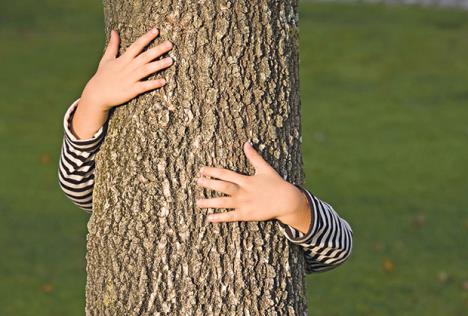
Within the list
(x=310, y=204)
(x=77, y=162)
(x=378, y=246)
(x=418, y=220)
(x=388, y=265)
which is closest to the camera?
(x=310, y=204)

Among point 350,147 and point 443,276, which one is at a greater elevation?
point 350,147

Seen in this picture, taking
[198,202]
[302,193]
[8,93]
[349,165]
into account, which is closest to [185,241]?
[198,202]

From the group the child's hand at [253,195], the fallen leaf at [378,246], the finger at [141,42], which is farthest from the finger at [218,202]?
the fallen leaf at [378,246]

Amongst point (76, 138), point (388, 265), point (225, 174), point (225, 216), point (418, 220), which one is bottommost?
point (225, 216)

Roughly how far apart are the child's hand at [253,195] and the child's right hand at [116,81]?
13.4 inches

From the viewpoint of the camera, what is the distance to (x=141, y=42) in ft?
9.24

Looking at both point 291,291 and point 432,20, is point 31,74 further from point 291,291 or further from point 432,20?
point 291,291

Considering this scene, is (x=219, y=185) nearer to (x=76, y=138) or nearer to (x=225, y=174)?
(x=225, y=174)

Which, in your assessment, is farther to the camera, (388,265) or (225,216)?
(388,265)

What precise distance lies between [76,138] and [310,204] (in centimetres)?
81

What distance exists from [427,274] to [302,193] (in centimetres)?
541

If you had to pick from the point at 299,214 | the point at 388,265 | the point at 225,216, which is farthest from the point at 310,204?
the point at 388,265

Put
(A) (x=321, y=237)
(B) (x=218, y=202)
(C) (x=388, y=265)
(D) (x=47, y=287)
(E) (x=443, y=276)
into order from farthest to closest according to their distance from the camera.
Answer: (C) (x=388, y=265), (E) (x=443, y=276), (D) (x=47, y=287), (A) (x=321, y=237), (B) (x=218, y=202)

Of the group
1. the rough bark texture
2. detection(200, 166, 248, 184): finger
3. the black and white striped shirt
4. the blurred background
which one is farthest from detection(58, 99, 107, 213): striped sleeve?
the blurred background
